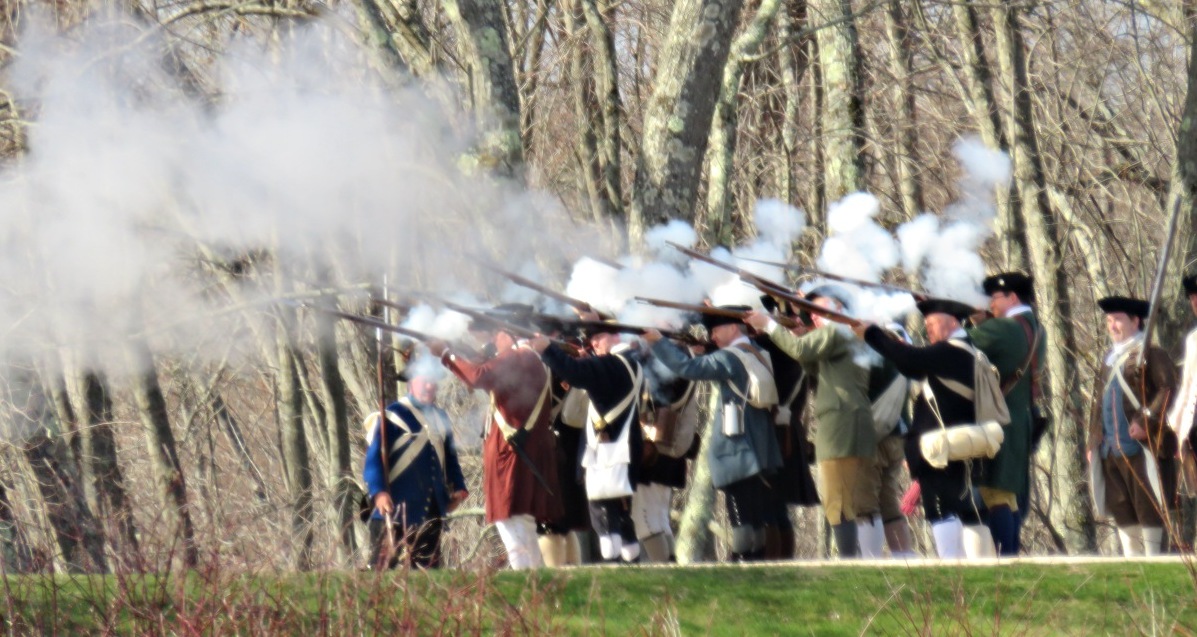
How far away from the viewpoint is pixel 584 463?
33.3 ft

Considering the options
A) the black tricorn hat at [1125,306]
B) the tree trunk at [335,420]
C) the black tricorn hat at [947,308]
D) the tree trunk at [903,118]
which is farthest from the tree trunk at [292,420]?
the black tricorn hat at [1125,306]

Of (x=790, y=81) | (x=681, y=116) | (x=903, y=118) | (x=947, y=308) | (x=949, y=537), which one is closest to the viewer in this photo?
(x=949, y=537)

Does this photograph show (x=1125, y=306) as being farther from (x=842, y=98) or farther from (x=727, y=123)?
(x=842, y=98)

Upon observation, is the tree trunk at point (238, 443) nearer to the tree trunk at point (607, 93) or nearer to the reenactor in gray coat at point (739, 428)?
the tree trunk at point (607, 93)

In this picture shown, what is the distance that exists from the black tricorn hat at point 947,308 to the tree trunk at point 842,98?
5274 mm

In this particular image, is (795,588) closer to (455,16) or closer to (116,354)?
(455,16)

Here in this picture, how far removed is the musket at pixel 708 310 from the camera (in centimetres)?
959

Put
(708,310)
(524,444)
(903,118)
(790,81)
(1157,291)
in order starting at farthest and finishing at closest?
1. (790,81)
2. (903,118)
3. (524,444)
4. (708,310)
5. (1157,291)

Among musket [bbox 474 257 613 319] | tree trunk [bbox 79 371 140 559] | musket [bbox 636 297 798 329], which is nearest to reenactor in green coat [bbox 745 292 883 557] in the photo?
musket [bbox 636 297 798 329]

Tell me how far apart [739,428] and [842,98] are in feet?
20.0

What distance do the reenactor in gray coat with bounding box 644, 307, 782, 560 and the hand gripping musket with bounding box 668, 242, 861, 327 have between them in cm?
25

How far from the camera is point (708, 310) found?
9594 mm

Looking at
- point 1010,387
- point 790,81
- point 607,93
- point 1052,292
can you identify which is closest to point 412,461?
point 1010,387

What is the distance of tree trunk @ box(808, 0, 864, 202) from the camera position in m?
14.8
